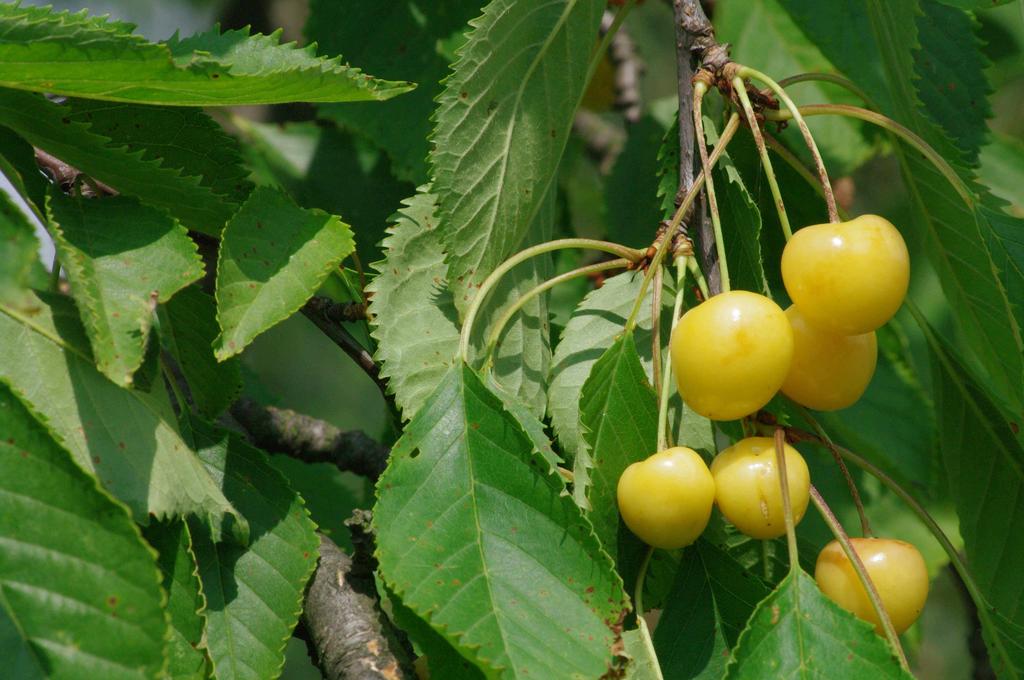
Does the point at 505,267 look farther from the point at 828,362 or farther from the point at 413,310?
the point at 828,362

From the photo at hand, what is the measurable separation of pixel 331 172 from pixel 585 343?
0.63 meters

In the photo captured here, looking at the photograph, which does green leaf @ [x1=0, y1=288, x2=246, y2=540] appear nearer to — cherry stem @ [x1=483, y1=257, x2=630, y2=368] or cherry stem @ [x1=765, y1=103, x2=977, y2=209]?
cherry stem @ [x1=483, y1=257, x2=630, y2=368]

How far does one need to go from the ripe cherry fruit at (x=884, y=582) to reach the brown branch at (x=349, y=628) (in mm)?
342

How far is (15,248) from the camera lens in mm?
567

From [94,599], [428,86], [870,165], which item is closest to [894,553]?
[94,599]

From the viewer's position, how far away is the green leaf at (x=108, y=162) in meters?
0.73

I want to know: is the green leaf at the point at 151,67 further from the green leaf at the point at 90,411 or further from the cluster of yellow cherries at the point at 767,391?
the cluster of yellow cherries at the point at 767,391

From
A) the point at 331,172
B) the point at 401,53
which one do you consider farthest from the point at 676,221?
the point at 331,172

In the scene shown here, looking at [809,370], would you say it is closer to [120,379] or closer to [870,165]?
[120,379]

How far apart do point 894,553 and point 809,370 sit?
0.47 feet

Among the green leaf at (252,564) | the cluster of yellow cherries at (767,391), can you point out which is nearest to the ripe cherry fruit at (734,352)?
the cluster of yellow cherries at (767,391)

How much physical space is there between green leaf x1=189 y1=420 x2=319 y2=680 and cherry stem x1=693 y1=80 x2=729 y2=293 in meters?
0.38

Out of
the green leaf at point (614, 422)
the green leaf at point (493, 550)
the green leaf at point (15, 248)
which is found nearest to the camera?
the green leaf at point (15, 248)

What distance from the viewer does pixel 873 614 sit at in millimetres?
729
